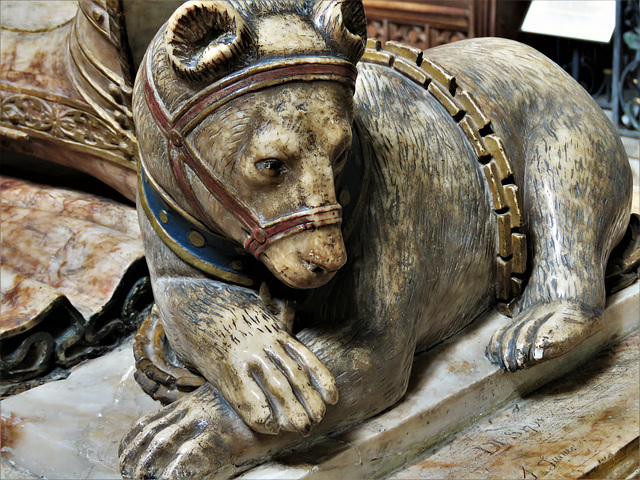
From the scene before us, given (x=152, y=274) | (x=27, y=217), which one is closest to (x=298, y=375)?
(x=152, y=274)

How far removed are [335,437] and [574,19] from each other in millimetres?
2067

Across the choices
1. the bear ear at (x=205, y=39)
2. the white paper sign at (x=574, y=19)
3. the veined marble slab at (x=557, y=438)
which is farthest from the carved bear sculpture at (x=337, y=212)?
the white paper sign at (x=574, y=19)

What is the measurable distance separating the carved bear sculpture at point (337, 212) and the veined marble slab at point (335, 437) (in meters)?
0.04

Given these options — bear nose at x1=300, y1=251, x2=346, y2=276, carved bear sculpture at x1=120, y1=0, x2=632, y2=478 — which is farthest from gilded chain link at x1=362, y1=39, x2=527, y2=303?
bear nose at x1=300, y1=251, x2=346, y2=276

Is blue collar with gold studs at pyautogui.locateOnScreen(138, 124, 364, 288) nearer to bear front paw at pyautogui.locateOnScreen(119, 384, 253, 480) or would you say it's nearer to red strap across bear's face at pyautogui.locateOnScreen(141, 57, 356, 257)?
red strap across bear's face at pyautogui.locateOnScreen(141, 57, 356, 257)

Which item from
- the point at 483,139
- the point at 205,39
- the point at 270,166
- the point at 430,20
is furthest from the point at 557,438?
the point at 430,20

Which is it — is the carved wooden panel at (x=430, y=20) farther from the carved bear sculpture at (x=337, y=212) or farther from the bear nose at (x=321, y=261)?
the bear nose at (x=321, y=261)

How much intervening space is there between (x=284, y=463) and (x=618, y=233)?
34.1 inches

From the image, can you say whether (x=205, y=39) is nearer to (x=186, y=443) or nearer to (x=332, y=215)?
(x=332, y=215)

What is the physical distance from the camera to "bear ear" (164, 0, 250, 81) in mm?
1278

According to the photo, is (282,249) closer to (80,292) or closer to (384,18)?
(80,292)

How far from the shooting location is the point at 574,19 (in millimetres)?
3184

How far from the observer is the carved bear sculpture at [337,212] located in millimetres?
1321

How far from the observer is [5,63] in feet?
7.91
